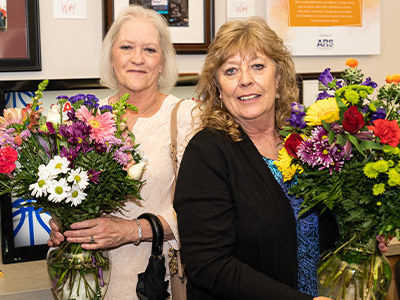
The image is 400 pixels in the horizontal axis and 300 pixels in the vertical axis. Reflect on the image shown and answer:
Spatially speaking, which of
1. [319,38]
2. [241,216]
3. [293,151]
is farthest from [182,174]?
[319,38]

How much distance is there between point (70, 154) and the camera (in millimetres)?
1505

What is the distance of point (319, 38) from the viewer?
9.19 feet

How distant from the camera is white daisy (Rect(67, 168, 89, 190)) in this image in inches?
58.2

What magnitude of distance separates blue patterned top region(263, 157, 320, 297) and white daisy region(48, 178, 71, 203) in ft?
1.84

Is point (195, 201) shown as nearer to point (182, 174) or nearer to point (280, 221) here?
point (182, 174)

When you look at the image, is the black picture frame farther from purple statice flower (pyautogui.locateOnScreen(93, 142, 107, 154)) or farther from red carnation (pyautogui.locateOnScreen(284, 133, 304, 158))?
red carnation (pyautogui.locateOnScreen(284, 133, 304, 158))

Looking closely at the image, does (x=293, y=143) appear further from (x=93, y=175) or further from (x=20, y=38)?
(x=20, y=38)

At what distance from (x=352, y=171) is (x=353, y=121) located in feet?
0.40

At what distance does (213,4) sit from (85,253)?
54.3 inches

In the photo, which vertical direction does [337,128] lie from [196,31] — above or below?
below

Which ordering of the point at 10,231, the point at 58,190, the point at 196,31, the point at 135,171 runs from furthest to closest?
the point at 196,31 → the point at 10,231 → the point at 135,171 → the point at 58,190

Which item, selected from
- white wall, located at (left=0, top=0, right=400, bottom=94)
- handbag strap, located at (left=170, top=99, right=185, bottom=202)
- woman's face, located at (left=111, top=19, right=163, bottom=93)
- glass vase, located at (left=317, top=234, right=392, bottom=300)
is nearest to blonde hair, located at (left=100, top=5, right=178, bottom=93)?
woman's face, located at (left=111, top=19, right=163, bottom=93)

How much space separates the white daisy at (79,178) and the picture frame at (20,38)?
96 cm

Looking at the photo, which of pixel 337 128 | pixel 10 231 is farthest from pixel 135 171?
pixel 10 231
